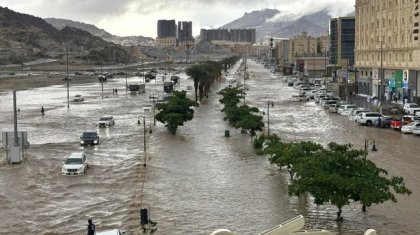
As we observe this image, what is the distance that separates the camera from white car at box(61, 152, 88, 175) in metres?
29.5

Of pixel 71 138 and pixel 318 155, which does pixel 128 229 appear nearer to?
pixel 318 155

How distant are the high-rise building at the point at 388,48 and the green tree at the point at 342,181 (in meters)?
40.2

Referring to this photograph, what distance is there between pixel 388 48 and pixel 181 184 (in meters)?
47.5

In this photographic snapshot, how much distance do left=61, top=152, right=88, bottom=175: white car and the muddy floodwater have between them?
0.53m

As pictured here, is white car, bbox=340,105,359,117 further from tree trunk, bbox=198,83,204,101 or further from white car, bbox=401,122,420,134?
tree trunk, bbox=198,83,204,101

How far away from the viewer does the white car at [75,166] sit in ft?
96.8

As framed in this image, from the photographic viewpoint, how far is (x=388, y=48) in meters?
68.4

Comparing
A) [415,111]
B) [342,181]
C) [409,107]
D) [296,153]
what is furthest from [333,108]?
[342,181]

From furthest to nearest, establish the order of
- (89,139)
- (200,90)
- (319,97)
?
(200,90), (319,97), (89,139)

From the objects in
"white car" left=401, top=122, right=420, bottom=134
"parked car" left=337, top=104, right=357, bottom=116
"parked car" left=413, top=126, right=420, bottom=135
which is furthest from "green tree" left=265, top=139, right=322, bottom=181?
"parked car" left=337, top=104, right=357, bottom=116

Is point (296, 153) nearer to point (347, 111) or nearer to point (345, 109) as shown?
point (347, 111)

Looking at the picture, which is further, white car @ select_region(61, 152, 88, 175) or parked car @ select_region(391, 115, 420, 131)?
parked car @ select_region(391, 115, 420, 131)

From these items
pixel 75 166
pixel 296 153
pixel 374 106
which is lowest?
pixel 75 166

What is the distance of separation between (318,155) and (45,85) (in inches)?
4162
